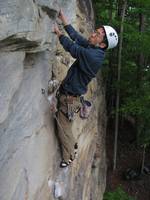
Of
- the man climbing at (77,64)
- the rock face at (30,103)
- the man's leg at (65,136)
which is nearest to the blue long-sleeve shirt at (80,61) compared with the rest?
the man climbing at (77,64)

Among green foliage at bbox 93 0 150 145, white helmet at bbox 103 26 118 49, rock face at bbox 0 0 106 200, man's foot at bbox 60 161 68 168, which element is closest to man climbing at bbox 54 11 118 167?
white helmet at bbox 103 26 118 49

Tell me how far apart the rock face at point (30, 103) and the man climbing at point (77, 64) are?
8.2 inches

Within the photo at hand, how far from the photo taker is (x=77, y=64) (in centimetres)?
650

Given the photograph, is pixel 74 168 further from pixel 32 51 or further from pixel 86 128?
pixel 32 51

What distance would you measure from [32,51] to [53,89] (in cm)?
135

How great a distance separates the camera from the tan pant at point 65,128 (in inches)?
267

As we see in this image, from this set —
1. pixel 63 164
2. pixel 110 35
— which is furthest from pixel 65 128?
pixel 110 35

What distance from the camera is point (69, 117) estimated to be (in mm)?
6859

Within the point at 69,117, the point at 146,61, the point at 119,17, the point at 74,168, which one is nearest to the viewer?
the point at 69,117

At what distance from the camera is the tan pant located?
267 inches

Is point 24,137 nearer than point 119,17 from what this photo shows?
Yes

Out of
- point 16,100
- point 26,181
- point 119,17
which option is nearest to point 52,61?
point 16,100

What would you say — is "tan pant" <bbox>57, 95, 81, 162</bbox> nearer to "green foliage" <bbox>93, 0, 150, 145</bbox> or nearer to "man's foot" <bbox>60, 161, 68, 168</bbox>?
"man's foot" <bbox>60, 161, 68, 168</bbox>

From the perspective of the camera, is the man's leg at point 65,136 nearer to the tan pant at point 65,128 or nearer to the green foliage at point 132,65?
the tan pant at point 65,128
